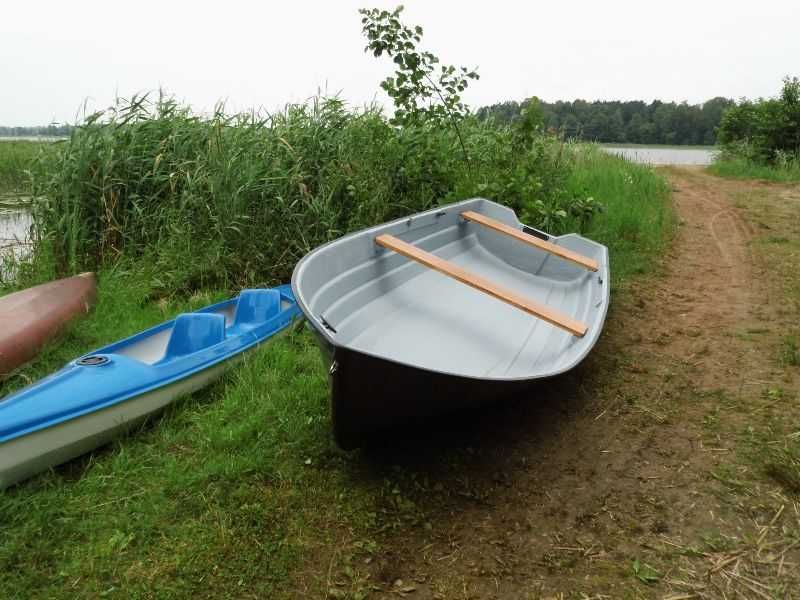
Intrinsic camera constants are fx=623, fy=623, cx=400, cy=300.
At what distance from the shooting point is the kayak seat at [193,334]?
3.49 metres

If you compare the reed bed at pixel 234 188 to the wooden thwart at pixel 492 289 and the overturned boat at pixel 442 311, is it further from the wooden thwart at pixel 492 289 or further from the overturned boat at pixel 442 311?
the wooden thwart at pixel 492 289

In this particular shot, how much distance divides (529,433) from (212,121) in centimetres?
449

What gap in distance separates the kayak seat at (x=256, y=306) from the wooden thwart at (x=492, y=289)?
894mm

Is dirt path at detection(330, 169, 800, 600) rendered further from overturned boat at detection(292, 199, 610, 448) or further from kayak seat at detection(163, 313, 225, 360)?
kayak seat at detection(163, 313, 225, 360)

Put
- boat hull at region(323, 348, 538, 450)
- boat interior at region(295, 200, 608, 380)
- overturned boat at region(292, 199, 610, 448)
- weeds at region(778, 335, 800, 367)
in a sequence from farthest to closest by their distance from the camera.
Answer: weeds at region(778, 335, 800, 367)
boat interior at region(295, 200, 608, 380)
overturned boat at region(292, 199, 610, 448)
boat hull at region(323, 348, 538, 450)

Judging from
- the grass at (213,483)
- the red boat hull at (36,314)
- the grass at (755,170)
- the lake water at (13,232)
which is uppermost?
the grass at (755,170)

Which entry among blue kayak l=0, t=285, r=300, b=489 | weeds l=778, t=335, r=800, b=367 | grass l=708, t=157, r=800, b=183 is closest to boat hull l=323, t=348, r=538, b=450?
blue kayak l=0, t=285, r=300, b=489

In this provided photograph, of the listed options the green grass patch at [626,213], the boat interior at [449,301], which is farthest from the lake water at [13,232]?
the green grass patch at [626,213]

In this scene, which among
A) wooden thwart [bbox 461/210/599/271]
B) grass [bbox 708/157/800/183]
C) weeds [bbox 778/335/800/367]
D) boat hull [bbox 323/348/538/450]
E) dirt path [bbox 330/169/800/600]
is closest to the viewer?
dirt path [bbox 330/169/800/600]

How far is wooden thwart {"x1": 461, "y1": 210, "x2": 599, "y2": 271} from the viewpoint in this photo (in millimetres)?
4441

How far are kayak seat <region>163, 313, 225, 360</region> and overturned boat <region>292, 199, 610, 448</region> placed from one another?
30.5 inches

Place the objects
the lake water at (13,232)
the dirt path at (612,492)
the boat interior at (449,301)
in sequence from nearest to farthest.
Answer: the dirt path at (612,492)
the boat interior at (449,301)
the lake water at (13,232)

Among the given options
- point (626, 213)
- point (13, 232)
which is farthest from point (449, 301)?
point (13, 232)

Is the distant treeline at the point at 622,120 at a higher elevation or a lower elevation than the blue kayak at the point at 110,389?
higher
